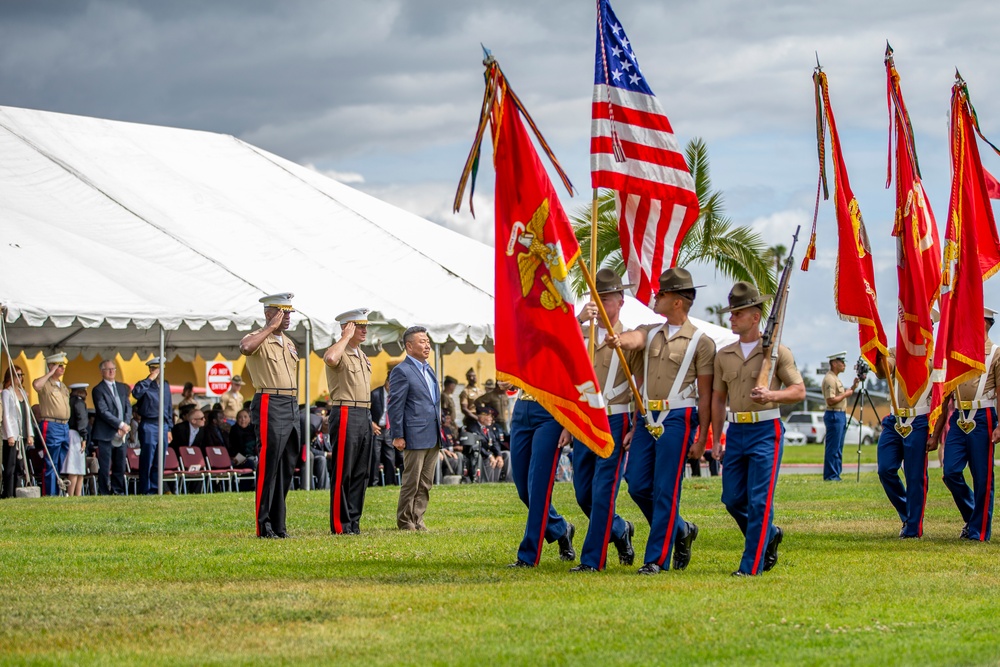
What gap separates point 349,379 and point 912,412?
209 inches

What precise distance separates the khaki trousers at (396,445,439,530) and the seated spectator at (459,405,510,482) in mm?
11229

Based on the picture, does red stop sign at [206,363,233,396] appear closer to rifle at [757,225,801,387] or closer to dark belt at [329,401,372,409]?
dark belt at [329,401,372,409]

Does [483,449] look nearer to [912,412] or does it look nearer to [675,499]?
[912,412]

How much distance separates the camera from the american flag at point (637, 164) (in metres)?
10.7

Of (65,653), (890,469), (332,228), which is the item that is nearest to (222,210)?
(332,228)

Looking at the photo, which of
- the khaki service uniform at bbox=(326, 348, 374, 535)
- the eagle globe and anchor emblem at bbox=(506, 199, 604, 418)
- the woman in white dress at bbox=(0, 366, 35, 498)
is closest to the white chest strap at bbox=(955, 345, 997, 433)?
the eagle globe and anchor emblem at bbox=(506, 199, 604, 418)

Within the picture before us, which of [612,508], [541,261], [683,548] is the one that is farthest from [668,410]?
[541,261]

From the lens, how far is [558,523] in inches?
430

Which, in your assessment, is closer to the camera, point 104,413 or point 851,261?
point 851,261

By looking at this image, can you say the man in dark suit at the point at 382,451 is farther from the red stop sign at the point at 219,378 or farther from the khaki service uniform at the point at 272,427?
the red stop sign at the point at 219,378

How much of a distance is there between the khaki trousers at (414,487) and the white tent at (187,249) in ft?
24.6

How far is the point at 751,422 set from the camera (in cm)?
986

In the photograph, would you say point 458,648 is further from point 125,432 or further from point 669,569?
point 125,432

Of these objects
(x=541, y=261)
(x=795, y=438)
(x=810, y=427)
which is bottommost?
(x=795, y=438)
